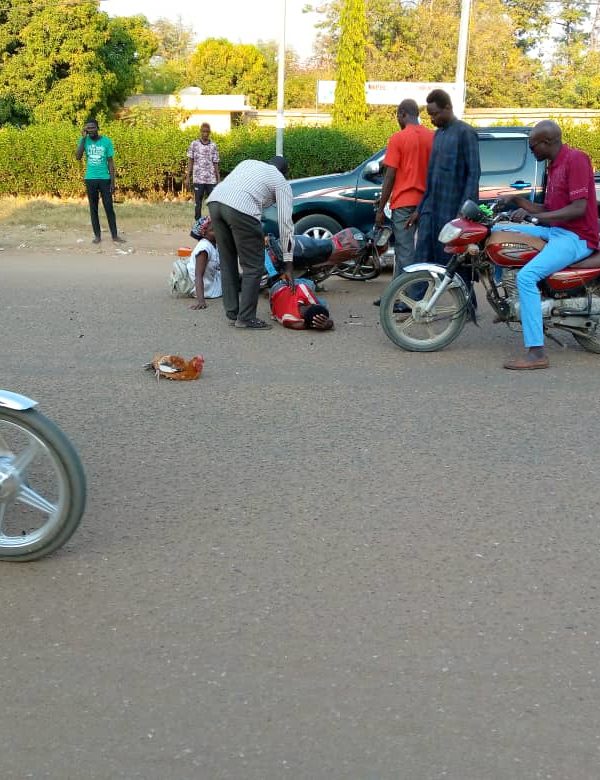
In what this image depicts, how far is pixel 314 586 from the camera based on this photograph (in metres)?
3.80

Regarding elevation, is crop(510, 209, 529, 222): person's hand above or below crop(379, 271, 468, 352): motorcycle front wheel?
above

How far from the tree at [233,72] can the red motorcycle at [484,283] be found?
51434mm

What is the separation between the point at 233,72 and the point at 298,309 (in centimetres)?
5275

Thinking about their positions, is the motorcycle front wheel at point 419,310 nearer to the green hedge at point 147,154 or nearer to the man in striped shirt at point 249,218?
the man in striped shirt at point 249,218

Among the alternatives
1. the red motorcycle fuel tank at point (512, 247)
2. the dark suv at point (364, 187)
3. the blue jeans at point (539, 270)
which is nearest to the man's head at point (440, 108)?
the red motorcycle fuel tank at point (512, 247)

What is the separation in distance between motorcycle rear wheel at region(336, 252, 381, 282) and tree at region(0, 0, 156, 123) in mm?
26809

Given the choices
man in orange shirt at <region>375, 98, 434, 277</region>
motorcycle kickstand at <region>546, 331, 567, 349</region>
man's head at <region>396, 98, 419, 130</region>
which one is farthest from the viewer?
man's head at <region>396, 98, 419, 130</region>

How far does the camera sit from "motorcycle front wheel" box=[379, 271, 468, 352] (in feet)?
25.4

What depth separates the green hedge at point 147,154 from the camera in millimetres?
23438

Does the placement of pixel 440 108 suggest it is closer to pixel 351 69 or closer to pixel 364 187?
pixel 364 187

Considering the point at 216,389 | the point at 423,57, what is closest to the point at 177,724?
the point at 216,389

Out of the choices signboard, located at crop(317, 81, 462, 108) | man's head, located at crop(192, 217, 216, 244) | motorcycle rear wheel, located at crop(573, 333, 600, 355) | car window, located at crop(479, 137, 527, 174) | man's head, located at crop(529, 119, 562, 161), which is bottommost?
motorcycle rear wheel, located at crop(573, 333, 600, 355)

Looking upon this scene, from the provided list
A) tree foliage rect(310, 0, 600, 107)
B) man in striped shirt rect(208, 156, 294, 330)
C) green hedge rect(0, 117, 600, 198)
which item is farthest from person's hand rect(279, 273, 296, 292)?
tree foliage rect(310, 0, 600, 107)

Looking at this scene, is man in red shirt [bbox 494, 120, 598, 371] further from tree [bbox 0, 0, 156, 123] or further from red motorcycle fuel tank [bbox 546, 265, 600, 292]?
tree [bbox 0, 0, 156, 123]
